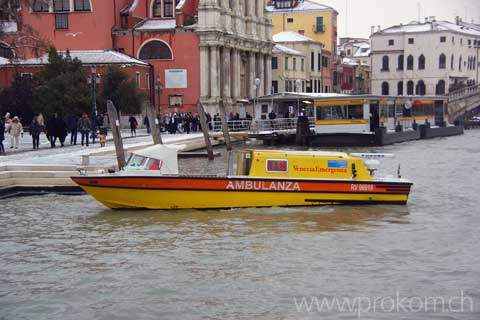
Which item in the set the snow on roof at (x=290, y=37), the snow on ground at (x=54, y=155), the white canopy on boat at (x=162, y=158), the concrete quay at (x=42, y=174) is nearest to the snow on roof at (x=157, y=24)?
the snow on ground at (x=54, y=155)

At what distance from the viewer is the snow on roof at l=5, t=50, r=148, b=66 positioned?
51.9 metres

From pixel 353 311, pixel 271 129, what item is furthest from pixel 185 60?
pixel 353 311

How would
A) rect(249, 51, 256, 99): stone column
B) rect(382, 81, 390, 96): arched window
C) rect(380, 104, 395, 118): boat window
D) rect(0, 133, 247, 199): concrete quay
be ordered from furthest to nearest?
rect(382, 81, 390, 96): arched window, rect(249, 51, 256, 99): stone column, rect(380, 104, 395, 118): boat window, rect(0, 133, 247, 199): concrete quay

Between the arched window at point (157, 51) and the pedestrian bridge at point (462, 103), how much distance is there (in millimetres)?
29725

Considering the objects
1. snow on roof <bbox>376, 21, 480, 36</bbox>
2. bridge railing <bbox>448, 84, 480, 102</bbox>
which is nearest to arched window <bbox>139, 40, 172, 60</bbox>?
bridge railing <bbox>448, 84, 480, 102</bbox>

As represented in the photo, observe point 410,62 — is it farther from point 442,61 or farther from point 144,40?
point 144,40

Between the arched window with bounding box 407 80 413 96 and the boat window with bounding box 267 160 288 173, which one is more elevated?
the arched window with bounding box 407 80 413 96

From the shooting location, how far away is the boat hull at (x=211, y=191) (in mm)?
20219

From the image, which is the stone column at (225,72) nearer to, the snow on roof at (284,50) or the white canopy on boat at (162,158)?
the snow on roof at (284,50)

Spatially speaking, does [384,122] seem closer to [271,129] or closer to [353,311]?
[271,129]

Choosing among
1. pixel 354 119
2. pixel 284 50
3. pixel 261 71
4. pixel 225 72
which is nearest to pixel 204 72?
pixel 225 72

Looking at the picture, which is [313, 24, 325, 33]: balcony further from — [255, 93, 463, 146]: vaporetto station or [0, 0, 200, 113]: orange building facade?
[255, 93, 463, 146]: vaporetto station

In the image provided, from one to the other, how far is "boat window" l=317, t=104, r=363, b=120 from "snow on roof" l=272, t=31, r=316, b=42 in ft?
121

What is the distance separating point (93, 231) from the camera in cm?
1842
